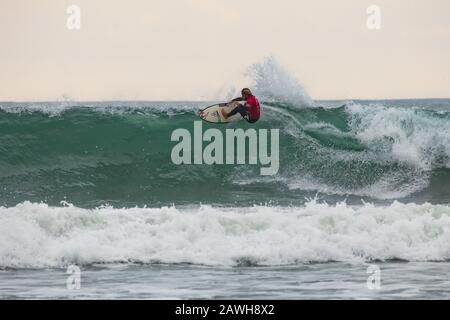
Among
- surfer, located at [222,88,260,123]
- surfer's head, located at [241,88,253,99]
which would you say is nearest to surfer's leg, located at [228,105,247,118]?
surfer, located at [222,88,260,123]

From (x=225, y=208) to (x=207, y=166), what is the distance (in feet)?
7.19

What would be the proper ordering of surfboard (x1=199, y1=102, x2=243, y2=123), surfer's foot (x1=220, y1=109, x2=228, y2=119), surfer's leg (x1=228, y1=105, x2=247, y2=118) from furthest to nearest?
surfer's leg (x1=228, y1=105, x2=247, y2=118) → surfer's foot (x1=220, y1=109, x2=228, y2=119) → surfboard (x1=199, y1=102, x2=243, y2=123)

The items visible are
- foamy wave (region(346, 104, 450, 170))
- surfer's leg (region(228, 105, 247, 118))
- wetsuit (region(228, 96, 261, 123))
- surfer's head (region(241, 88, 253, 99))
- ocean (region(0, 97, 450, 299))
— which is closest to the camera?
ocean (region(0, 97, 450, 299))

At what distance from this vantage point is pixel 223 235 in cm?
1212

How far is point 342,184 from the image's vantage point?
53.6 feet

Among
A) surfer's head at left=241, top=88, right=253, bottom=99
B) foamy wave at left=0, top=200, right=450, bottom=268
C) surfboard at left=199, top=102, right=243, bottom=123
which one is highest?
surfer's head at left=241, top=88, right=253, bottom=99

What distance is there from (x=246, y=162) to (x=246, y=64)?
2473 millimetres

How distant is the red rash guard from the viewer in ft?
57.3

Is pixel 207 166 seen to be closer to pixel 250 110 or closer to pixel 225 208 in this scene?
pixel 250 110

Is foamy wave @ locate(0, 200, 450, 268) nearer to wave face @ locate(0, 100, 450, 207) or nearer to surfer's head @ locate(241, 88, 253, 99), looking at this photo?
wave face @ locate(0, 100, 450, 207)

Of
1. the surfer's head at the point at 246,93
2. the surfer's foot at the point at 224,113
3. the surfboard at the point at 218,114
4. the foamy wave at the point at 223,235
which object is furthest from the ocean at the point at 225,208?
the surfer's head at the point at 246,93

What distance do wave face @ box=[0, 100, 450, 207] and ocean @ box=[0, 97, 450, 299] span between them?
0.03 m
